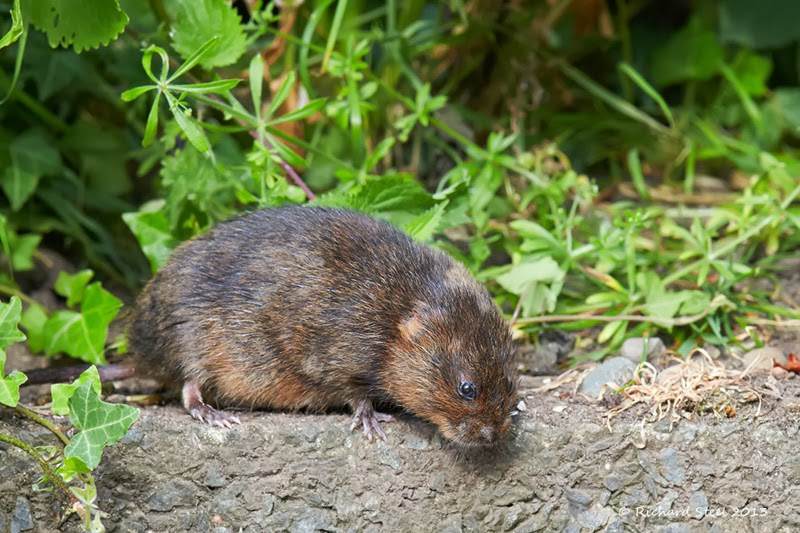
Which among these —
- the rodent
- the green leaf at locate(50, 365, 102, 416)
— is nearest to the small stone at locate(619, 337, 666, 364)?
the rodent

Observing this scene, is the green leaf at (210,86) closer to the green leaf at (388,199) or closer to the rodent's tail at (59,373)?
the green leaf at (388,199)

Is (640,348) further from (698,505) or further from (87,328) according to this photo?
(87,328)

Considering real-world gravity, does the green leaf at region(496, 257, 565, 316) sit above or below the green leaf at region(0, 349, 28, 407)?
below

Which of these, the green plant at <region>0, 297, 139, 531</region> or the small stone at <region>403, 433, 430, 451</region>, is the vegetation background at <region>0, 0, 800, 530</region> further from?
the small stone at <region>403, 433, 430, 451</region>

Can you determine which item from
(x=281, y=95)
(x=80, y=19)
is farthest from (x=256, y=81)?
(x=80, y=19)

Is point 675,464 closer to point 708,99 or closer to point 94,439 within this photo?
point 94,439

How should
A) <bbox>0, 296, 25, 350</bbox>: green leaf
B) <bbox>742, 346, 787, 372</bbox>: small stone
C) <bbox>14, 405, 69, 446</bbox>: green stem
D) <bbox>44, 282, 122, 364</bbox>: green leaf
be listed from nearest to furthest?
<bbox>0, 296, 25, 350</bbox>: green leaf
<bbox>14, 405, 69, 446</bbox>: green stem
<bbox>742, 346, 787, 372</bbox>: small stone
<bbox>44, 282, 122, 364</bbox>: green leaf

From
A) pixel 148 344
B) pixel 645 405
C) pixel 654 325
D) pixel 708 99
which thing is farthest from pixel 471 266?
pixel 708 99
